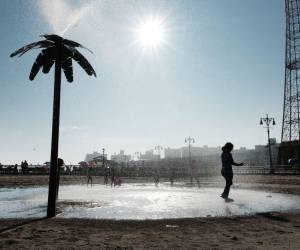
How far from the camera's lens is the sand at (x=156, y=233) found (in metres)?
6.09

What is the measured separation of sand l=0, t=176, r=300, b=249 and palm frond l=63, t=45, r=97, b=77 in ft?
14.9

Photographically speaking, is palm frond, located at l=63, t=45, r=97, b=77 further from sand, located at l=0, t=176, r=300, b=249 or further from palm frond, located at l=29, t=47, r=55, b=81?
sand, located at l=0, t=176, r=300, b=249

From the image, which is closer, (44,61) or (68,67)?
(44,61)

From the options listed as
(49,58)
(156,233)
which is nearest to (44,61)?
(49,58)

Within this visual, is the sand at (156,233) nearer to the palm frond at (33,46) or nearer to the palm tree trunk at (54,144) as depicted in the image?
the palm tree trunk at (54,144)

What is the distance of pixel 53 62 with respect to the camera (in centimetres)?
1068

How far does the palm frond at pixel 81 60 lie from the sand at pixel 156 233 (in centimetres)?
456

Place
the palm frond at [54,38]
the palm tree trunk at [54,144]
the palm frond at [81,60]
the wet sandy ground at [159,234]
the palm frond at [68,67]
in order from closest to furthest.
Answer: the wet sandy ground at [159,234]
the palm tree trunk at [54,144]
the palm frond at [54,38]
the palm frond at [81,60]
the palm frond at [68,67]

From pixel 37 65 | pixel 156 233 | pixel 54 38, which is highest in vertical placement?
pixel 54 38

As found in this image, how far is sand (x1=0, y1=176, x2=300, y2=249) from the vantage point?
609 centimetres

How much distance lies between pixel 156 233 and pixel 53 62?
19.9 ft

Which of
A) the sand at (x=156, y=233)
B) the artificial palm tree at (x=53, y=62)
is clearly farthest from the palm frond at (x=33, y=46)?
the sand at (x=156, y=233)

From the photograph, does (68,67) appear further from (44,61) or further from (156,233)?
(156,233)

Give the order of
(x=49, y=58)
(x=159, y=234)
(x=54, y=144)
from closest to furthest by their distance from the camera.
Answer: (x=159, y=234) < (x=54, y=144) < (x=49, y=58)
